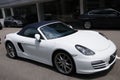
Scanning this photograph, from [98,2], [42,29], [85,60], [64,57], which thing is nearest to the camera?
[85,60]

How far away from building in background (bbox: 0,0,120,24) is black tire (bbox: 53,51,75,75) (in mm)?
11478

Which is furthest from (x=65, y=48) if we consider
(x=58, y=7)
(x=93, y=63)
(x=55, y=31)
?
(x=58, y=7)

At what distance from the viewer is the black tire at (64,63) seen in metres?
4.79

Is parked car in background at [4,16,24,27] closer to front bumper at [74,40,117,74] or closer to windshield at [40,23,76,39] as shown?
windshield at [40,23,76,39]

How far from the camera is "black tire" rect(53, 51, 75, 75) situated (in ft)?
15.7

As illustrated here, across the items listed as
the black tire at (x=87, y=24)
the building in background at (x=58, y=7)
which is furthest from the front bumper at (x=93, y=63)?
the building in background at (x=58, y=7)

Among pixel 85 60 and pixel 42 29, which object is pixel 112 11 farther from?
pixel 85 60

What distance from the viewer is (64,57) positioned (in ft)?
16.2

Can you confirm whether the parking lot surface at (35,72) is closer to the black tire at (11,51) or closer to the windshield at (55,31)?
the black tire at (11,51)

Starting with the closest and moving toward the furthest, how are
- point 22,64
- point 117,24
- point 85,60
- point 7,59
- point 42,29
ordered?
point 85,60
point 42,29
point 22,64
point 7,59
point 117,24

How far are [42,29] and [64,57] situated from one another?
4.46 ft

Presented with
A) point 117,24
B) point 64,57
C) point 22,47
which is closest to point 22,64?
point 22,47

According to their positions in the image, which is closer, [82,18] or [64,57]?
[64,57]

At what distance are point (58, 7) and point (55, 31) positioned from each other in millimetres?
15030
